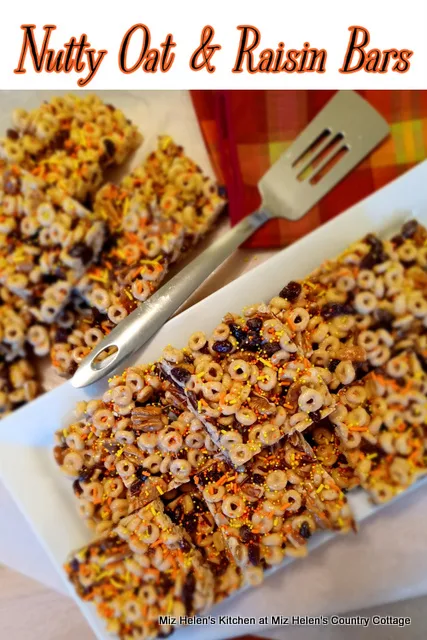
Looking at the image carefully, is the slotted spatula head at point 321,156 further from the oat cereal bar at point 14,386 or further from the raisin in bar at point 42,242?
the oat cereal bar at point 14,386

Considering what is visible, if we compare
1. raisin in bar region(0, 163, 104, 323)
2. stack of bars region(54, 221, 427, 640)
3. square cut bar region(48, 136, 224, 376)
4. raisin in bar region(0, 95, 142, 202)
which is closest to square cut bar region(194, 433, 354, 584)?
stack of bars region(54, 221, 427, 640)

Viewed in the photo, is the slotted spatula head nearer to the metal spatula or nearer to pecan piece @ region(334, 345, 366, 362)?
the metal spatula

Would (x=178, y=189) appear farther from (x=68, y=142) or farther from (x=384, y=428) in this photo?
(x=384, y=428)

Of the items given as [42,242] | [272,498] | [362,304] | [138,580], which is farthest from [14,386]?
[362,304]

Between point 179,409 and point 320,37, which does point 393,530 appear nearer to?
point 179,409

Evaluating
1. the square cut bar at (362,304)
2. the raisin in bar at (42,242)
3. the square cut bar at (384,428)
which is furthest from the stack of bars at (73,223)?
the square cut bar at (384,428)

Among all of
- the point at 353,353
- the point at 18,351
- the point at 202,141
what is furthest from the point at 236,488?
the point at 202,141
